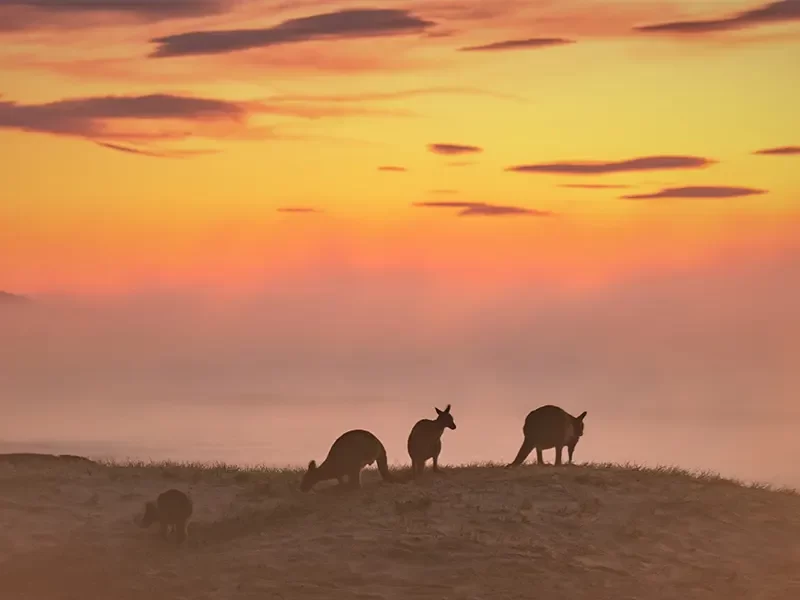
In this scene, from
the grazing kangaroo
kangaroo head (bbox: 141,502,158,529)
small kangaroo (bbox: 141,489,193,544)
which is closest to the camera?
small kangaroo (bbox: 141,489,193,544)

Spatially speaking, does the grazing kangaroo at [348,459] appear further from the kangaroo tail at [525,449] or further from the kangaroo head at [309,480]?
the kangaroo tail at [525,449]

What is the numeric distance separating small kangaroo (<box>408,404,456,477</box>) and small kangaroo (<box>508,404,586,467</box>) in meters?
2.12

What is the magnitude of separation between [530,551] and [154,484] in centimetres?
1058

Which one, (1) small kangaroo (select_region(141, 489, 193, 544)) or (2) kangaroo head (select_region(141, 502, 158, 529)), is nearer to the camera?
(1) small kangaroo (select_region(141, 489, 193, 544))

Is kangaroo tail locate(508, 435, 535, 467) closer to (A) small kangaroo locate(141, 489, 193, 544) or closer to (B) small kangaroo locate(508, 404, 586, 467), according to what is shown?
(B) small kangaroo locate(508, 404, 586, 467)

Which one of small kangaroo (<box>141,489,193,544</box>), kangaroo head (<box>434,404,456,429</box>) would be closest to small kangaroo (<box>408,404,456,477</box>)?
kangaroo head (<box>434,404,456,429</box>)

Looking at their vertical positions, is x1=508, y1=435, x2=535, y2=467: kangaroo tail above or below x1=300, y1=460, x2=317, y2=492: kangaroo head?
above

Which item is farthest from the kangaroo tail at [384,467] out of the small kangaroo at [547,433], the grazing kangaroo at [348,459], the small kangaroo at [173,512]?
the small kangaroo at [173,512]

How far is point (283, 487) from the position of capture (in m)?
27.5

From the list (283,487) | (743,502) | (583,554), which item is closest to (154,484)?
(283,487)

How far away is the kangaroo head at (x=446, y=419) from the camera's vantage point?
27.6 meters

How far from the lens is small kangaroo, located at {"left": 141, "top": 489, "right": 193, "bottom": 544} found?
947 inches

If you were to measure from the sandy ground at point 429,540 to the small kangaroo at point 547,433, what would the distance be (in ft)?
5.14

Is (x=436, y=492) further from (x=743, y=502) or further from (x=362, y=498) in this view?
(x=743, y=502)
